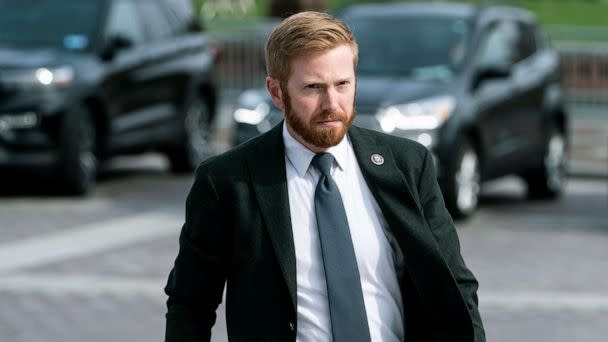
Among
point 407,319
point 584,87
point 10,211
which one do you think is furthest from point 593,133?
point 407,319

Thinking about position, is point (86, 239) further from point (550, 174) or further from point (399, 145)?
point (399, 145)

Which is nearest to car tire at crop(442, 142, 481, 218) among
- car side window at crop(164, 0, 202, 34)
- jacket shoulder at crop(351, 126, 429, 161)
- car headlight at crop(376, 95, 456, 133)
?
car headlight at crop(376, 95, 456, 133)

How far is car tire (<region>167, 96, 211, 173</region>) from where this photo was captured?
16203mm

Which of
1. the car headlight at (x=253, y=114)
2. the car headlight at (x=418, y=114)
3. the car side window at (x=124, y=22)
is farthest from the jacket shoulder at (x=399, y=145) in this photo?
the car side window at (x=124, y=22)

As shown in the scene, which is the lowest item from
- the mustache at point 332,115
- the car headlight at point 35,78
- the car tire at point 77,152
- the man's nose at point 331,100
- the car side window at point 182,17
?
the mustache at point 332,115

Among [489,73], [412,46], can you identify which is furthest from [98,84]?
[489,73]

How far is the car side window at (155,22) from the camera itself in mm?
15836

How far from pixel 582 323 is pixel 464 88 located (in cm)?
474

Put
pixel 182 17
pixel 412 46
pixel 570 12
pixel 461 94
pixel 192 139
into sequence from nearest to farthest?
pixel 461 94, pixel 412 46, pixel 192 139, pixel 182 17, pixel 570 12

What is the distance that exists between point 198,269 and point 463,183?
989cm

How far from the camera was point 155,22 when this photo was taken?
1602 centimetres

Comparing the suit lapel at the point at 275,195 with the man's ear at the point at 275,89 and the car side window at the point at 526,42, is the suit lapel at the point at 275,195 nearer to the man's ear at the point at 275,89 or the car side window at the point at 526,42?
the man's ear at the point at 275,89

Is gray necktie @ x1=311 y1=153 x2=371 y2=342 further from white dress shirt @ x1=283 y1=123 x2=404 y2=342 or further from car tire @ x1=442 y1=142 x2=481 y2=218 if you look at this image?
car tire @ x1=442 y1=142 x2=481 y2=218

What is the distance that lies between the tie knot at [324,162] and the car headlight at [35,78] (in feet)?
35.5
